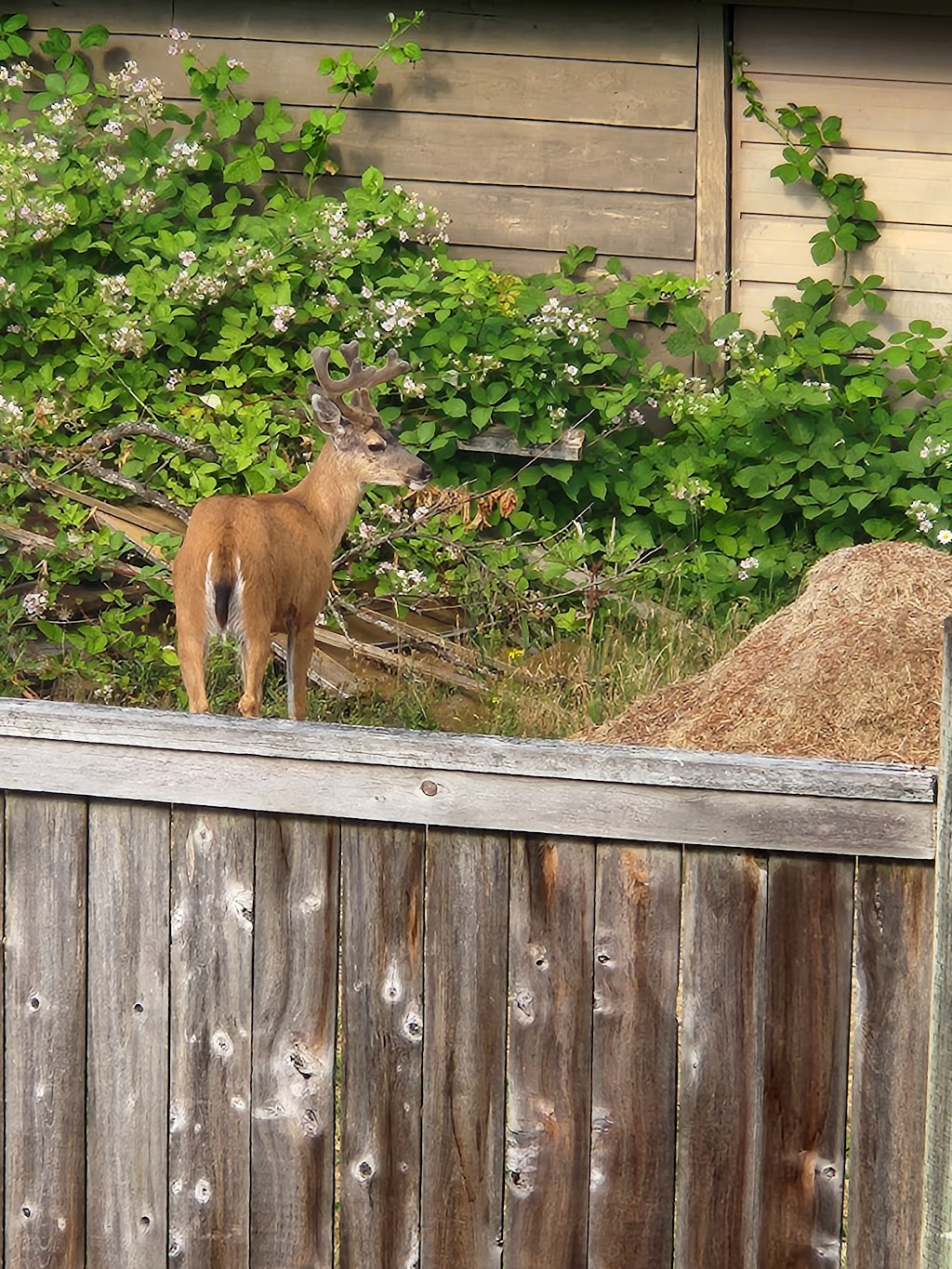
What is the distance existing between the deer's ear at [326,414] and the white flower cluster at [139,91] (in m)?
3.10

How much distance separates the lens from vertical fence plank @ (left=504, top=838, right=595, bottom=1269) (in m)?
2.66

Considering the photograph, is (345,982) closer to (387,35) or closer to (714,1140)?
(714,1140)

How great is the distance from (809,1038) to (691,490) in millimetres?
5119

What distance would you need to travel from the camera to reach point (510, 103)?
26.5 feet

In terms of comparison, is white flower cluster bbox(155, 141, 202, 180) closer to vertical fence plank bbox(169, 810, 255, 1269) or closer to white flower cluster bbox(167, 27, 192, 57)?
white flower cluster bbox(167, 27, 192, 57)

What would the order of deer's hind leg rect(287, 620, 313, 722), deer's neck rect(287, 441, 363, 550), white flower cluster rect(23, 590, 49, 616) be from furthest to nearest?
white flower cluster rect(23, 590, 49, 616) < deer's neck rect(287, 441, 363, 550) < deer's hind leg rect(287, 620, 313, 722)

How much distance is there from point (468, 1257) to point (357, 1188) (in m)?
0.21

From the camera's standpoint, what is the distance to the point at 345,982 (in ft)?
9.00

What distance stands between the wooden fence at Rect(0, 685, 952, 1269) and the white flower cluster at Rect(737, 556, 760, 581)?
16.1ft

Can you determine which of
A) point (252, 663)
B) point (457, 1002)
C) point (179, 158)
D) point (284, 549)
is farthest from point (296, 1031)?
point (179, 158)

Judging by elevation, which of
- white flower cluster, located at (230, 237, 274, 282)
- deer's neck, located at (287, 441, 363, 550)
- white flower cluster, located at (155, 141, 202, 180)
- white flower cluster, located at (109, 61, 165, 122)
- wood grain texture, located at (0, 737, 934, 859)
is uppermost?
white flower cluster, located at (109, 61, 165, 122)

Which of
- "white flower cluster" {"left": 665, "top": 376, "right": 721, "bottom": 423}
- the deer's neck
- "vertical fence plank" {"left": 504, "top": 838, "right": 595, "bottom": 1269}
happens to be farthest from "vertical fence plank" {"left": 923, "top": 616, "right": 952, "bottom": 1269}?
"white flower cluster" {"left": 665, "top": 376, "right": 721, "bottom": 423}

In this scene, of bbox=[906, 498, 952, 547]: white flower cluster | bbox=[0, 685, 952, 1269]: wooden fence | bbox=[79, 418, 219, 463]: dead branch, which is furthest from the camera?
bbox=[79, 418, 219, 463]: dead branch

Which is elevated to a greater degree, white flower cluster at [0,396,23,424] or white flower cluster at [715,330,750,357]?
white flower cluster at [715,330,750,357]
